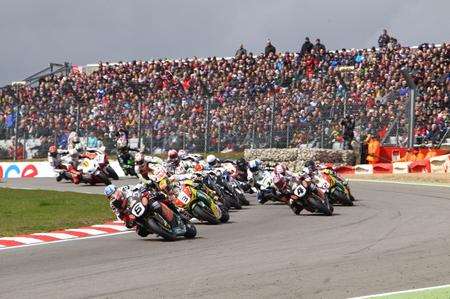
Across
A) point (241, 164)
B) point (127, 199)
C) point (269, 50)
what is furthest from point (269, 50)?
point (127, 199)

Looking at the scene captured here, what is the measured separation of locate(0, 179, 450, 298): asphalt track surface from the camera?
8.86 metres

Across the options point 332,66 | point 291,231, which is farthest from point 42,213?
point 332,66

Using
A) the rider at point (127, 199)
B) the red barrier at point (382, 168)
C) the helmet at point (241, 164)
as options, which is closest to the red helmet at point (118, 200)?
the rider at point (127, 199)

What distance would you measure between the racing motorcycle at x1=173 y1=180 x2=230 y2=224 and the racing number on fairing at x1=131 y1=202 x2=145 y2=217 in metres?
2.62

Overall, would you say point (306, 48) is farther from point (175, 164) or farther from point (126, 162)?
point (175, 164)

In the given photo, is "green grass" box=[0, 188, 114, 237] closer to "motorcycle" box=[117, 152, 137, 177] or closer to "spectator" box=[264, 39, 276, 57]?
"motorcycle" box=[117, 152, 137, 177]

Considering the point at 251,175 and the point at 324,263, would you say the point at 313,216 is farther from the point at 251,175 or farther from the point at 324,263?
the point at 324,263

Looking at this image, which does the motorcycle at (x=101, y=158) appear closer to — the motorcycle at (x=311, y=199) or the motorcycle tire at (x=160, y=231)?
the motorcycle at (x=311, y=199)

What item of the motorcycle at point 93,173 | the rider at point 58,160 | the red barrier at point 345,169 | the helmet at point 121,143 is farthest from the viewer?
the red barrier at point 345,169

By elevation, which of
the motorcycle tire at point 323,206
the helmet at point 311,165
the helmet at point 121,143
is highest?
the helmet at point 121,143

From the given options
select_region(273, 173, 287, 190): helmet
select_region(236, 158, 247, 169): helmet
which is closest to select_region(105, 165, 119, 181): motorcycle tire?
select_region(236, 158, 247, 169): helmet

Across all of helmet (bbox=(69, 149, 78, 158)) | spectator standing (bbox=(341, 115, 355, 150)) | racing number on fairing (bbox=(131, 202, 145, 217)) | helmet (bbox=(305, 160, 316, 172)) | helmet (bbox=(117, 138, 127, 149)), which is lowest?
racing number on fairing (bbox=(131, 202, 145, 217))

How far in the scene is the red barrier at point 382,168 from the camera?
97.9 feet

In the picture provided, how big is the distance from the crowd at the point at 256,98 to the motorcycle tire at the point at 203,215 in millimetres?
13686
